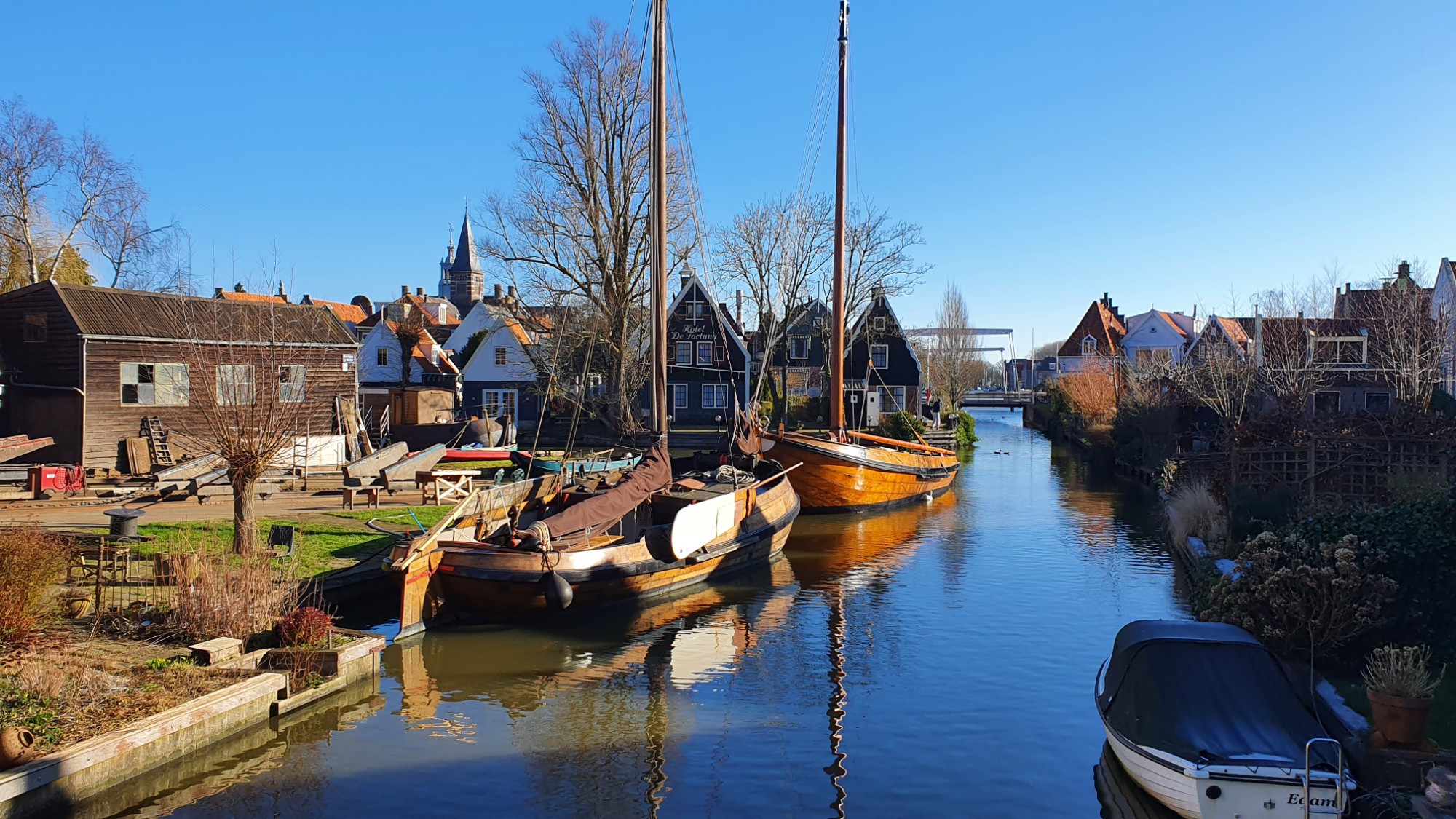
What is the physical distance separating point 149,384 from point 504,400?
74.4 ft

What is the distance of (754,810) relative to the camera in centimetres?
930

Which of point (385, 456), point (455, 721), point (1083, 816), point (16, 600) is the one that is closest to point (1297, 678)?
point (1083, 816)

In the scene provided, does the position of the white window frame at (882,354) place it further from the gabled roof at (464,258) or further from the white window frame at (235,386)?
the gabled roof at (464,258)

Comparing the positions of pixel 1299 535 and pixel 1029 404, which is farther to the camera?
pixel 1029 404

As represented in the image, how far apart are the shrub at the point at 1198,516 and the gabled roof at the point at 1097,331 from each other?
52089 millimetres

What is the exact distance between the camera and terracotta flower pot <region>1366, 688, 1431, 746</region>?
8.34 meters

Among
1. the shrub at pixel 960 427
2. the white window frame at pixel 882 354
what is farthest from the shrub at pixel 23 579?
the white window frame at pixel 882 354

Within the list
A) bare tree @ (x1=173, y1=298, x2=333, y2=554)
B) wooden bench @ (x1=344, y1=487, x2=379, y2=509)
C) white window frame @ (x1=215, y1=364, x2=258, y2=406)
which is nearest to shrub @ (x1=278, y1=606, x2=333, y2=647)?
bare tree @ (x1=173, y1=298, x2=333, y2=554)

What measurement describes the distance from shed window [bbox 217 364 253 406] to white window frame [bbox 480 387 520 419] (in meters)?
35.1

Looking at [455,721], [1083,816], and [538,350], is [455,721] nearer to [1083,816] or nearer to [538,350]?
[1083,816]

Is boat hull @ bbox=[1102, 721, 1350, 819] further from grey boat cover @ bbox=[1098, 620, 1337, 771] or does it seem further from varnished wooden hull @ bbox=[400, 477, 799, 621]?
varnished wooden hull @ bbox=[400, 477, 799, 621]

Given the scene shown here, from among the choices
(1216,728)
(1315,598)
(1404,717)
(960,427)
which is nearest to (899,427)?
(960,427)

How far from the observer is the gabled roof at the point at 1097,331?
74.1 meters

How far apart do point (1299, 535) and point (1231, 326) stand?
38916mm
